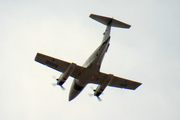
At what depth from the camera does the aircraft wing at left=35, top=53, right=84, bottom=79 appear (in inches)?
968

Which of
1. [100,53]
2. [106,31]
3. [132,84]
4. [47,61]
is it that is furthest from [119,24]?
[47,61]

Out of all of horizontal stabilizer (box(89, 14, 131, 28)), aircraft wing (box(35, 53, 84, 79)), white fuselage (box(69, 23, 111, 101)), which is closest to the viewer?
white fuselage (box(69, 23, 111, 101))

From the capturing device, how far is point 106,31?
90.6 feet

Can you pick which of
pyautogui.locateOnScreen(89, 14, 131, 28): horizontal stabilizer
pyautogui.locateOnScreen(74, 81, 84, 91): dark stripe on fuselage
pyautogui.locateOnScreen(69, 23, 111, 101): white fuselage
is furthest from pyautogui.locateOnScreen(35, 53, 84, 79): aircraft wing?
pyautogui.locateOnScreen(89, 14, 131, 28): horizontal stabilizer

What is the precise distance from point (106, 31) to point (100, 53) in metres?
4.81

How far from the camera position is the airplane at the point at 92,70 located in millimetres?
24609

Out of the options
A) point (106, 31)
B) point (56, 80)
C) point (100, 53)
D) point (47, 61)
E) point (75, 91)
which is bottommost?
point (75, 91)

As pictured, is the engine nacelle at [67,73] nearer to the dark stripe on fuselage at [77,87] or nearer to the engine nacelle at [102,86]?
the dark stripe on fuselage at [77,87]

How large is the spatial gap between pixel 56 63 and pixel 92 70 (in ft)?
16.3

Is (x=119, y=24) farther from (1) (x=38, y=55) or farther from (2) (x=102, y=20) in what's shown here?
(1) (x=38, y=55)

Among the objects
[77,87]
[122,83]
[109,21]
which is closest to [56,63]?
[77,87]

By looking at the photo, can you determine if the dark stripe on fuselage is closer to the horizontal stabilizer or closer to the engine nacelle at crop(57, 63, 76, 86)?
the engine nacelle at crop(57, 63, 76, 86)

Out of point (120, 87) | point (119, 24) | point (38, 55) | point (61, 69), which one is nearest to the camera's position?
point (38, 55)

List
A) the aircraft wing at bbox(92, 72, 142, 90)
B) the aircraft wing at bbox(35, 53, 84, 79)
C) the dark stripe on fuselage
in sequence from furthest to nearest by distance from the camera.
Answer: the aircraft wing at bbox(92, 72, 142, 90)
the dark stripe on fuselage
the aircraft wing at bbox(35, 53, 84, 79)
